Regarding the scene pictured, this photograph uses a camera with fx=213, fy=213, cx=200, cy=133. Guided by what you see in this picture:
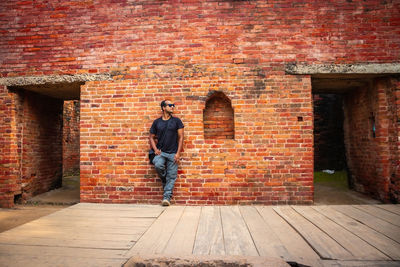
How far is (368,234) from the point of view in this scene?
2215 mm

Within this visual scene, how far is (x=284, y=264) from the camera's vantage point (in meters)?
1.65

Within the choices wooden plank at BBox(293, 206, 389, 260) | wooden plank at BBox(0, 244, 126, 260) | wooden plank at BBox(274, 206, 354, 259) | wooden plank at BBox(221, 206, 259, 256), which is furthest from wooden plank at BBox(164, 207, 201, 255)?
wooden plank at BBox(293, 206, 389, 260)

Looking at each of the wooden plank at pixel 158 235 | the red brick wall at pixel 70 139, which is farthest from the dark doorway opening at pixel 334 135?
the red brick wall at pixel 70 139

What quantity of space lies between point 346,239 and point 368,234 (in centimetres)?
32

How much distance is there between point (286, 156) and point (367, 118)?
220cm

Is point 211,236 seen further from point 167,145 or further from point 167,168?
point 167,145

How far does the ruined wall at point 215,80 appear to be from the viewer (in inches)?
153

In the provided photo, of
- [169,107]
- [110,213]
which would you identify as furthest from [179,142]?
[110,213]

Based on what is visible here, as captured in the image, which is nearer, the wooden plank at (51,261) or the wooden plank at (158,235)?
the wooden plank at (51,261)

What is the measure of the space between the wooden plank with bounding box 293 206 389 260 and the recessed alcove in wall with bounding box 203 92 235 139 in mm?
1926

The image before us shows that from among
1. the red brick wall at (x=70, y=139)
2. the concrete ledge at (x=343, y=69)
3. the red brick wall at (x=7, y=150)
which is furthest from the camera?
the red brick wall at (x=70, y=139)

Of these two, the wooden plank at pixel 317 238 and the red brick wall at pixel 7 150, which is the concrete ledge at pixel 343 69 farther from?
the red brick wall at pixel 7 150

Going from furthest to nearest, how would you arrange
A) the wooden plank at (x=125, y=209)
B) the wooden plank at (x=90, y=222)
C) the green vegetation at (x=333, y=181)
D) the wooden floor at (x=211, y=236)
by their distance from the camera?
the green vegetation at (x=333, y=181) < the wooden plank at (x=125, y=209) < the wooden plank at (x=90, y=222) < the wooden floor at (x=211, y=236)

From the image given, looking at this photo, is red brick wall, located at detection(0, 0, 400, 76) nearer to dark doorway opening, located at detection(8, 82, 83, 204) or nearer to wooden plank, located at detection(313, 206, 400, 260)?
dark doorway opening, located at detection(8, 82, 83, 204)
